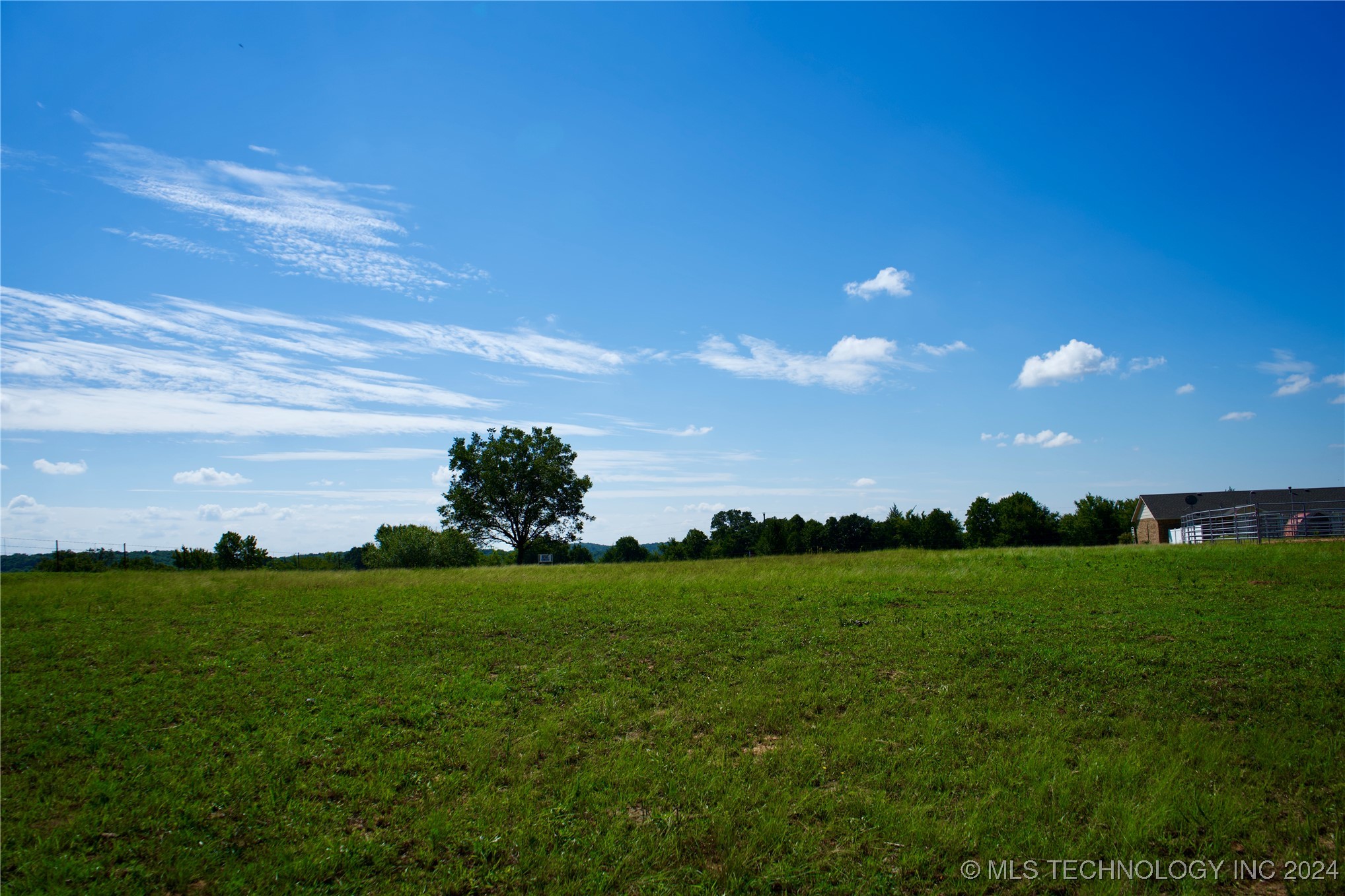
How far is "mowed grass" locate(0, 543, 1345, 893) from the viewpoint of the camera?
22.7 feet

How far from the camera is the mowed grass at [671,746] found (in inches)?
272

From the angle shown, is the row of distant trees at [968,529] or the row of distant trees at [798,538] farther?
the row of distant trees at [968,529]

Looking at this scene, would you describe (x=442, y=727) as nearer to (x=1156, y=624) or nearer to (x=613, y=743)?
(x=613, y=743)

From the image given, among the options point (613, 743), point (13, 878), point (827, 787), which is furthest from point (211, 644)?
point (827, 787)

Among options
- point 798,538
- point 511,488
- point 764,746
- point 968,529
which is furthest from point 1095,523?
point 764,746

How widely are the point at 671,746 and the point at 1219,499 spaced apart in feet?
277

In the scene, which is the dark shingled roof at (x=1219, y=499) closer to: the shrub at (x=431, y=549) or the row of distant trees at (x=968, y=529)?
the row of distant trees at (x=968, y=529)

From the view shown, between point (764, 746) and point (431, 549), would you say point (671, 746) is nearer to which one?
point (764, 746)

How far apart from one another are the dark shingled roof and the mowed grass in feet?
209

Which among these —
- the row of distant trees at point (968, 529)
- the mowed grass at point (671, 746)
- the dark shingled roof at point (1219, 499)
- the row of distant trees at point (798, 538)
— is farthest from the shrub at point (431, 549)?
the dark shingled roof at point (1219, 499)

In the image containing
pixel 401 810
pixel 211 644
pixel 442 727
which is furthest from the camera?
pixel 211 644

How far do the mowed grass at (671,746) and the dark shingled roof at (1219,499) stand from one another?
2502 inches

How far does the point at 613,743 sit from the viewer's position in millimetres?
9484

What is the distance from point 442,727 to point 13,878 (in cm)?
472
